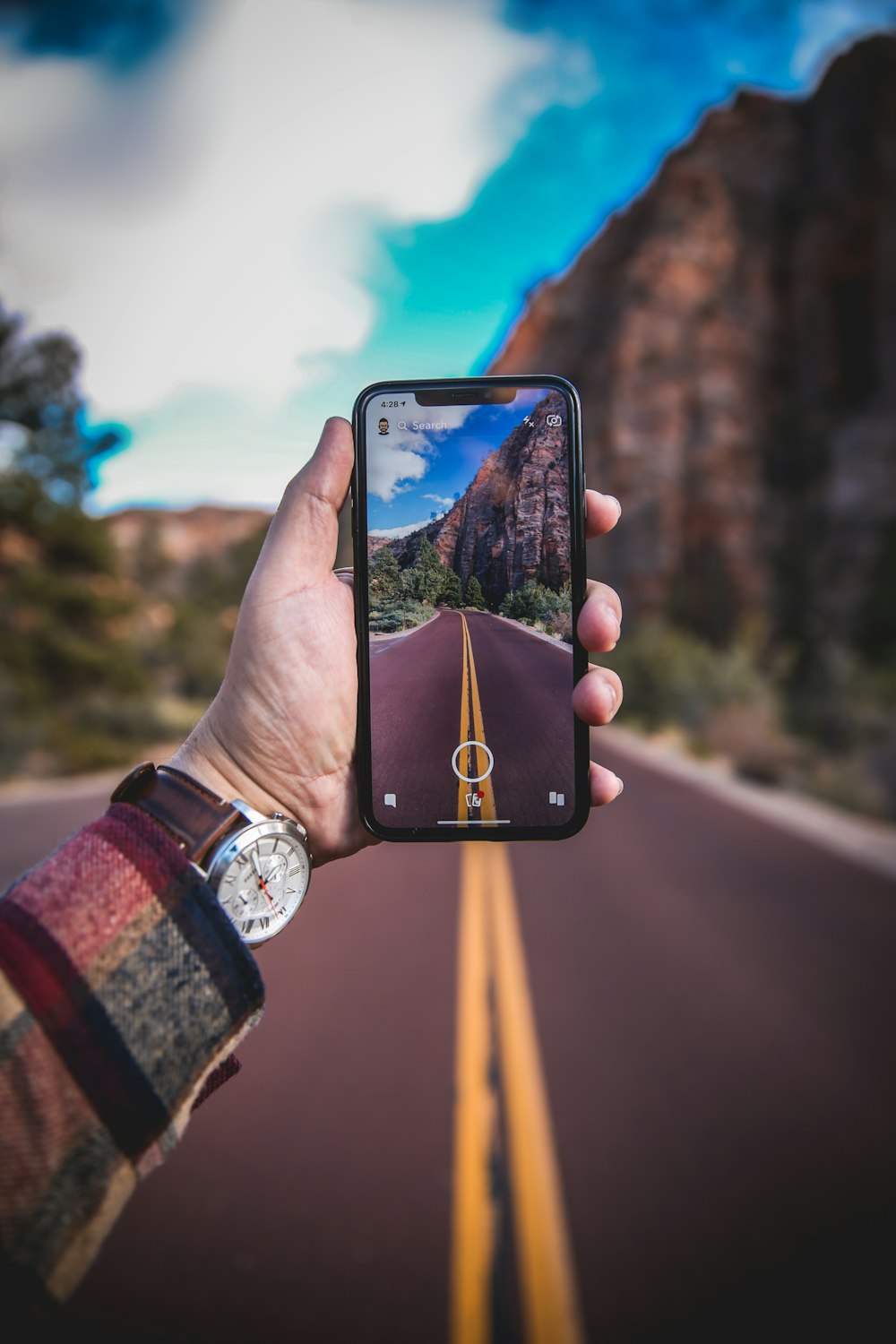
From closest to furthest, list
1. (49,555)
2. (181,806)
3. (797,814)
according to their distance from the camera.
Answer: (181,806) < (797,814) < (49,555)

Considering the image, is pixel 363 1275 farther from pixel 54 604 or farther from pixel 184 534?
pixel 184 534

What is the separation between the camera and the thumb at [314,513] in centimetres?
150

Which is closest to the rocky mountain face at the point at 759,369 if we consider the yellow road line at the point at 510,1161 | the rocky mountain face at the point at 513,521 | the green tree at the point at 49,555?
the green tree at the point at 49,555

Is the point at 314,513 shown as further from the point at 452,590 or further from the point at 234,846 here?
the point at 234,846

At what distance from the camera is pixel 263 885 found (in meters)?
1.31

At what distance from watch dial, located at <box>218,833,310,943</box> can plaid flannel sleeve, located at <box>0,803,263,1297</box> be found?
0.21 meters

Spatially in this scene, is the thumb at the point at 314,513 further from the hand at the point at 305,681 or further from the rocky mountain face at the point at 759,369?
the rocky mountain face at the point at 759,369

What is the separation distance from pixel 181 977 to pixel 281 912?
35cm

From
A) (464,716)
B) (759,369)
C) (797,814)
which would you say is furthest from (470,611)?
(759,369)

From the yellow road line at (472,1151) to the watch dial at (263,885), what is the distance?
2.27m

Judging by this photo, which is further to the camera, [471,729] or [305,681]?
[305,681]

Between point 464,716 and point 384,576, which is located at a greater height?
point 384,576

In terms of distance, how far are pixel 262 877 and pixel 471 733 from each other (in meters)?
0.48

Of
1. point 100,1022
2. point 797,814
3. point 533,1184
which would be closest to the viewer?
point 100,1022
